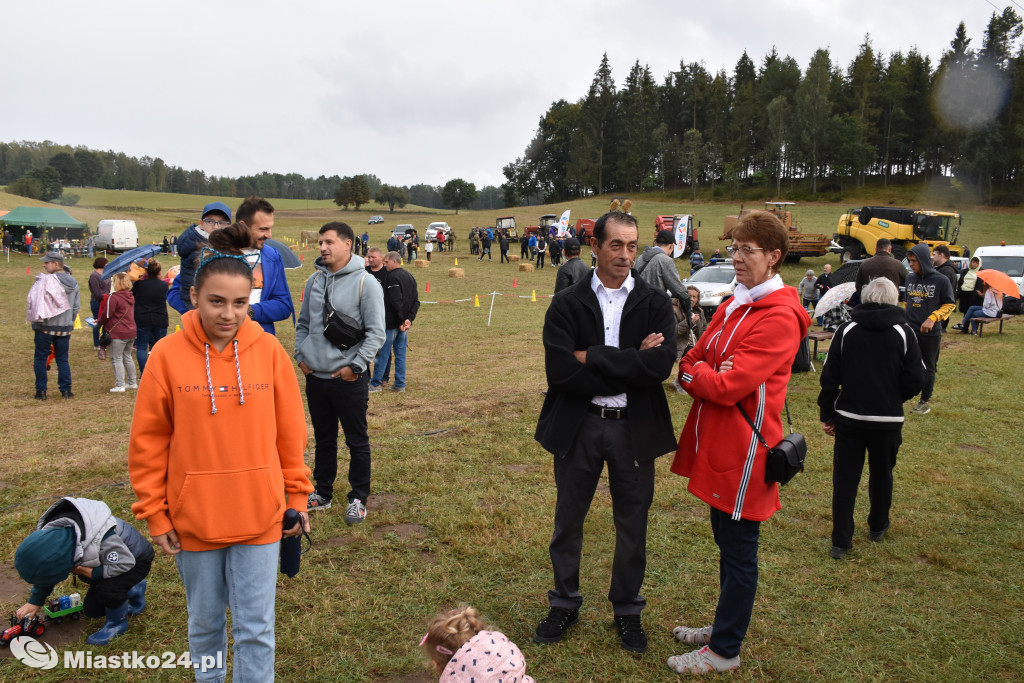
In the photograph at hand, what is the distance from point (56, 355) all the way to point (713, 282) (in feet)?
48.0

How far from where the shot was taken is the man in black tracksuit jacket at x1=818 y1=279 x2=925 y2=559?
4.26m

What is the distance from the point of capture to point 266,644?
2529mm

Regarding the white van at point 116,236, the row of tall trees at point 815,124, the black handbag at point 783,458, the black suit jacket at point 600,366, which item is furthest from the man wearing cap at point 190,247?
the row of tall trees at point 815,124

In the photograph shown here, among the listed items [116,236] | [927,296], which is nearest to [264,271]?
[927,296]

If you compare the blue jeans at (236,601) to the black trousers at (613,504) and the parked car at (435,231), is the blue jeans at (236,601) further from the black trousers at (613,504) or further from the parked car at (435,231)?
the parked car at (435,231)

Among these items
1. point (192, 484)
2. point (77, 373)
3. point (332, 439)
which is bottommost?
point (77, 373)

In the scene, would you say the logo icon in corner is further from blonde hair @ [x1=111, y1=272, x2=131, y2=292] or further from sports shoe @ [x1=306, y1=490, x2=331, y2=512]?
blonde hair @ [x1=111, y1=272, x2=131, y2=292]

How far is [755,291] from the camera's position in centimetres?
306

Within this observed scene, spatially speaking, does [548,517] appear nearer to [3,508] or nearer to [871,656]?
[871,656]

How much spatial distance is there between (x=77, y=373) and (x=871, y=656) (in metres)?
12.1

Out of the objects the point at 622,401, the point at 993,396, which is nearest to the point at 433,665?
the point at 622,401

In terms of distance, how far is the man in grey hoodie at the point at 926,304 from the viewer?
753 cm

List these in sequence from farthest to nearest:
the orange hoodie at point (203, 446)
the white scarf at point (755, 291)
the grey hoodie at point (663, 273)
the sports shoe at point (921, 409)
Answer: the sports shoe at point (921, 409) → the grey hoodie at point (663, 273) → the white scarf at point (755, 291) → the orange hoodie at point (203, 446)

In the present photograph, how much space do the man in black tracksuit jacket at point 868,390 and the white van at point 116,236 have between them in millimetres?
40271
